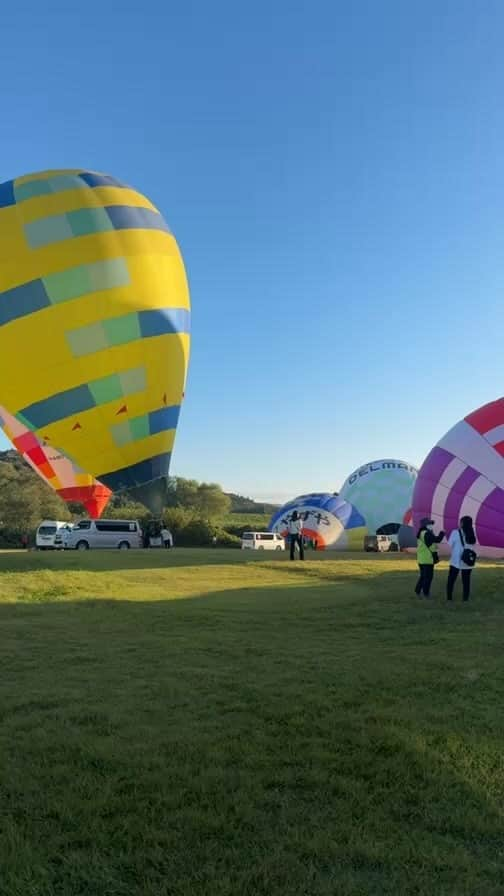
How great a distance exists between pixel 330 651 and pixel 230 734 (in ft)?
9.78

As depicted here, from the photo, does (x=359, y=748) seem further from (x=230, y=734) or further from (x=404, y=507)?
(x=404, y=507)

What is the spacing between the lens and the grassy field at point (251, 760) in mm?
3045

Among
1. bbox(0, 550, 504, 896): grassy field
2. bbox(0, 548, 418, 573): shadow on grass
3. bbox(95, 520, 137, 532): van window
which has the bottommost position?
bbox(0, 550, 504, 896): grassy field

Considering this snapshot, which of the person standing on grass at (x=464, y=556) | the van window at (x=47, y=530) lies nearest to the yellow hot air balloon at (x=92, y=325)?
the person standing on grass at (x=464, y=556)

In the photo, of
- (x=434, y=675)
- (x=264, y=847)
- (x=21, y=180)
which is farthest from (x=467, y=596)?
(x=21, y=180)

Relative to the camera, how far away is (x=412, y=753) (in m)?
4.32

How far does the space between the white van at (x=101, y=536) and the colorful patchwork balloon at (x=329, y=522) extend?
8.30m

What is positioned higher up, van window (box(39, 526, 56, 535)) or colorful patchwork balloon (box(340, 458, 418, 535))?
colorful patchwork balloon (box(340, 458, 418, 535))

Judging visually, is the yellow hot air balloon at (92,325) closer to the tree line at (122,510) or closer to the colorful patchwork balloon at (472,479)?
the tree line at (122,510)

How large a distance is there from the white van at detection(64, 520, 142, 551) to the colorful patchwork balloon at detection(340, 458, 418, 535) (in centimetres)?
1294

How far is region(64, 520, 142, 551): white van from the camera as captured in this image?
3353cm

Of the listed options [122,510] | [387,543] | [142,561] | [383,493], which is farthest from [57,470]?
[122,510]

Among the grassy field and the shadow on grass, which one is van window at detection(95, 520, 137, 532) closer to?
the shadow on grass

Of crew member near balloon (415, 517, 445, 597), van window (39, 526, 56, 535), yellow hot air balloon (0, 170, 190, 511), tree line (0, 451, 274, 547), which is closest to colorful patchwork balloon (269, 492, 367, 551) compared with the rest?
tree line (0, 451, 274, 547)
